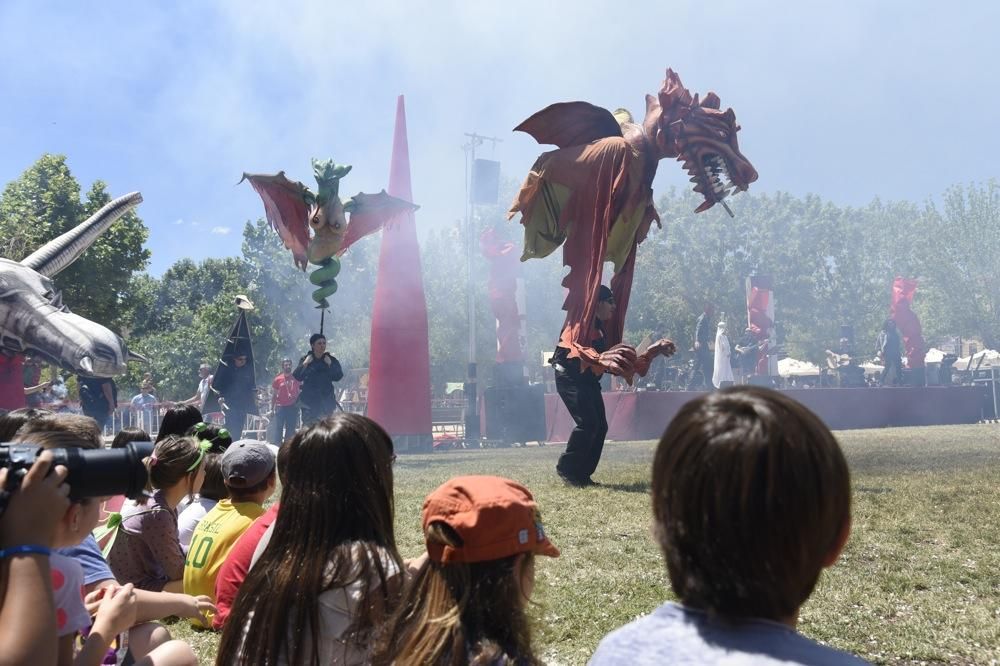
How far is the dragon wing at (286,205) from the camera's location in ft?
36.4

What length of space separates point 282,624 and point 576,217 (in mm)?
6157

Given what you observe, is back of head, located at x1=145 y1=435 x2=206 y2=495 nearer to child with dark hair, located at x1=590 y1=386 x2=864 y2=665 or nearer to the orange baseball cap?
the orange baseball cap

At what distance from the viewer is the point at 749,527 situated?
124 cm

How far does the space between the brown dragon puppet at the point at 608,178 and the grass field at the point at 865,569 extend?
1.79m

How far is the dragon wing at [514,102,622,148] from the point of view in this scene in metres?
8.10

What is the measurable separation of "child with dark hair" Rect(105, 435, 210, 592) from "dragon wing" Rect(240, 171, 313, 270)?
23.9 ft

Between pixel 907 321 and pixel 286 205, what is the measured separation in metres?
22.1

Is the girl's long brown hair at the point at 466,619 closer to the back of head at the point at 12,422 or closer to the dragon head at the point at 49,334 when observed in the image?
the back of head at the point at 12,422

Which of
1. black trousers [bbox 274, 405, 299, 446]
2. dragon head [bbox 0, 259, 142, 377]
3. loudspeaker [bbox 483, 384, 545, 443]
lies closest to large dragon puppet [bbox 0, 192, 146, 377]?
dragon head [bbox 0, 259, 142, 377]

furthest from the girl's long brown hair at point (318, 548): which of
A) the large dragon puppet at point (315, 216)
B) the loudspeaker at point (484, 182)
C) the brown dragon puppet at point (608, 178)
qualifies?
the loudspeaker at point (484, 182)

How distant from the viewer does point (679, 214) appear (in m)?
52.2

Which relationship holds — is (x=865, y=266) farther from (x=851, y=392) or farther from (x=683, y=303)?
(x=851, y=392)

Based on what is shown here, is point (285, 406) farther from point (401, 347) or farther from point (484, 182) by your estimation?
point (484, 182)

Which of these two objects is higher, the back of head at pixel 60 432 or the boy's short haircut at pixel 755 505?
the back of head at pixel 60 432
